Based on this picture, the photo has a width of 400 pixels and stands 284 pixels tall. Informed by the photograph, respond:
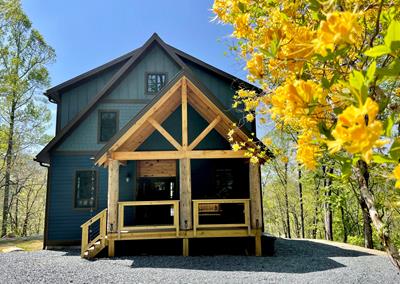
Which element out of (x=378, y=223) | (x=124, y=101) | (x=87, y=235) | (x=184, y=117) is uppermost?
(x=124, y=101)

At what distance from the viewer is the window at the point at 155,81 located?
1173 cm

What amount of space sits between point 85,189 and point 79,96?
12.2 ft

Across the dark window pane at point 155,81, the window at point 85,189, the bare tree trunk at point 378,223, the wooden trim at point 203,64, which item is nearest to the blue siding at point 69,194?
the window at point 85,189

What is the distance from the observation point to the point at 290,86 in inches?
40.1

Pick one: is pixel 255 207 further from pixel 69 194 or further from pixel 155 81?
pixel 69 194

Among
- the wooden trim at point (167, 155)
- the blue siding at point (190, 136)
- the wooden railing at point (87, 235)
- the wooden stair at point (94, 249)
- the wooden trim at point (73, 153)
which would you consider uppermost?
the blue siding at point (190, 136)

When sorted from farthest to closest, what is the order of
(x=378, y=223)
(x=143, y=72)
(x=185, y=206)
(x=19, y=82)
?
1. (x=19, y=82)
2. (x=143, y=72)
3. (x=185, y=206)
4. (x=378, y=223)

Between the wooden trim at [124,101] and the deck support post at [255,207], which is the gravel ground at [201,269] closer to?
the deck support post at [255,207]

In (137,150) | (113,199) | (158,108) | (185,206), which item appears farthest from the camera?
(137,150)

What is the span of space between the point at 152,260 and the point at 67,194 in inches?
190

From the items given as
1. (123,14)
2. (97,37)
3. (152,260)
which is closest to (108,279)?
(152,260)

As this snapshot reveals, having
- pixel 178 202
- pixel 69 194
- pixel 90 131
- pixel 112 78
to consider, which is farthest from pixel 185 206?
pixel 112 78

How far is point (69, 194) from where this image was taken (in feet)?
35.2

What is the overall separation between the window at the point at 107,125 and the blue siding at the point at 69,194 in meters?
1.01
